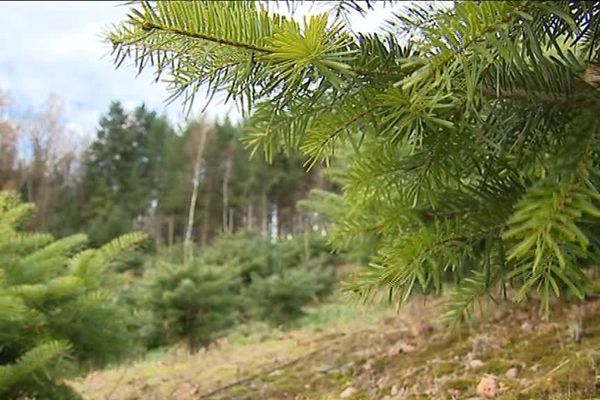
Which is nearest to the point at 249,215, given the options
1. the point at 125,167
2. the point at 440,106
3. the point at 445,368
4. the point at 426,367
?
the point at 125,167

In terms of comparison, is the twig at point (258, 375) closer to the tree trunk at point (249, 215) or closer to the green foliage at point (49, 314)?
the green foliage at point (49, 314)

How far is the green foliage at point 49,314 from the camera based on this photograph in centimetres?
193

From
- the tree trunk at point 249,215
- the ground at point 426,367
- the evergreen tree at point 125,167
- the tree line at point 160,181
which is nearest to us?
the ground at point 426,367

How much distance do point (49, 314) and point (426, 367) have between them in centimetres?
172

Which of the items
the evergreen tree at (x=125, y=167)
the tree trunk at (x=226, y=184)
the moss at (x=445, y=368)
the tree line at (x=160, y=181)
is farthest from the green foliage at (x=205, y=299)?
the evergreen tree at (x=125, y=167)

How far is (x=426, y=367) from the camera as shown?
2.44 m

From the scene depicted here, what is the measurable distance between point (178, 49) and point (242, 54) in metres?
0.12

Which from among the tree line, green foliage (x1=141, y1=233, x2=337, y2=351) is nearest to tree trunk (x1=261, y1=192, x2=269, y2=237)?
the tree line

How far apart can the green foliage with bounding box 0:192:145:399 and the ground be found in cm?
57

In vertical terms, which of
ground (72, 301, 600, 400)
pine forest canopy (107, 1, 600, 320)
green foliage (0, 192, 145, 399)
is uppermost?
pine forest canopy (107, 1, 600, 320)

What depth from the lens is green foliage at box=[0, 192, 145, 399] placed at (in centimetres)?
193

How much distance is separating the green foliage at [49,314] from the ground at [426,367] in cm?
57

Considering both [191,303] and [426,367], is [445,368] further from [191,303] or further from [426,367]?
[191,303]

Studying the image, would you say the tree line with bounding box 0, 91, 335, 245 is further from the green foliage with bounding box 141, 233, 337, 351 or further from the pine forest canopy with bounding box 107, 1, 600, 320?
the pine forest canopy with bounding box 107, 1, 600, 320
